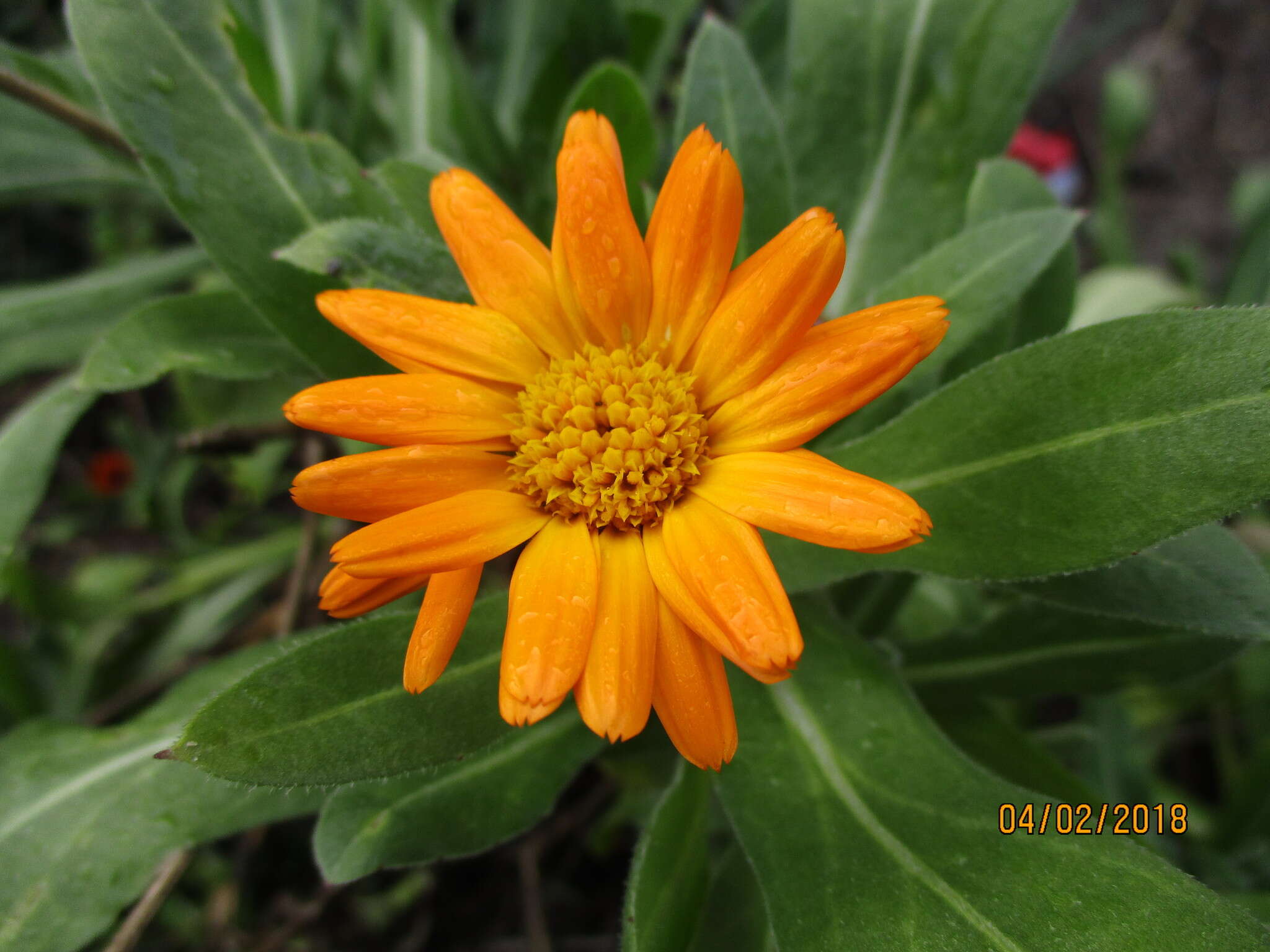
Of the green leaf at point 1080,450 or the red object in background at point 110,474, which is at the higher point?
the green leaf at point 1080,450

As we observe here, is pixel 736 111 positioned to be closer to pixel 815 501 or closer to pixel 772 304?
pixel 772 304

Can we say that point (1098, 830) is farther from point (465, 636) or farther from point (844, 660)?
point (465, 636)

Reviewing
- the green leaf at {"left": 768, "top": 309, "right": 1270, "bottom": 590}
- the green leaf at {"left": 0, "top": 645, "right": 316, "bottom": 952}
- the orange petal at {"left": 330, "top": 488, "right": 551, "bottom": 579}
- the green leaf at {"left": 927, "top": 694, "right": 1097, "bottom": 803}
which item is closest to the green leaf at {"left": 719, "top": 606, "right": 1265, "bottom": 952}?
the green leaf at {"left": 768, "top": 309, "right": 1270, "bottom": 590}

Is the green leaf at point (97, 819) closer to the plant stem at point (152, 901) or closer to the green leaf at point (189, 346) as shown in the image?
the plant stem at point (152, 901)

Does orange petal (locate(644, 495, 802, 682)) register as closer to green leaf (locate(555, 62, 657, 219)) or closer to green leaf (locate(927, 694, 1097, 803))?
green leaf (locate(555, 62, 657, 219))

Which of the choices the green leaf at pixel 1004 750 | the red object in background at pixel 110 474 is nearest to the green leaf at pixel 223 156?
the green leaf at pixel 1004 750

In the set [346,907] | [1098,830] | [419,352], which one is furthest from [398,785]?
[346,907]

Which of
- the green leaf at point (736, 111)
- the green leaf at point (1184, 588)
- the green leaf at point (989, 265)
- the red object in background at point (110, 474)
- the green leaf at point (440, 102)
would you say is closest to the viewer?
the green leaf at point (1184, 588)
